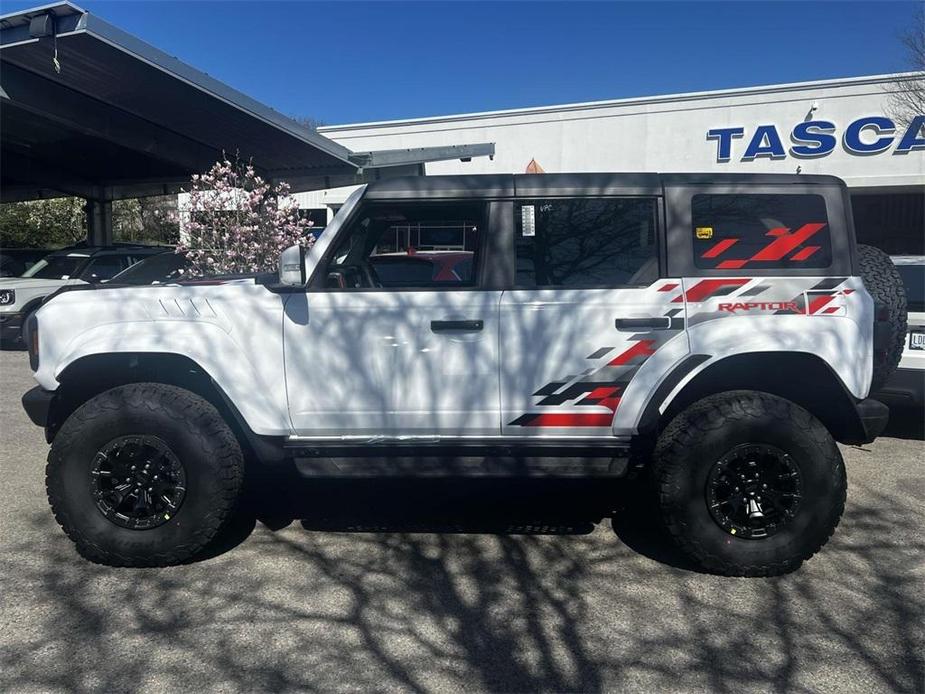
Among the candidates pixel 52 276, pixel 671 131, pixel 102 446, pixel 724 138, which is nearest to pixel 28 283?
pixel 52 276

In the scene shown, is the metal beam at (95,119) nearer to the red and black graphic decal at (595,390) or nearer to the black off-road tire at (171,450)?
the black off-road tire at (171,450)

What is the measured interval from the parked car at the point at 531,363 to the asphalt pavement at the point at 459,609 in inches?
12.4

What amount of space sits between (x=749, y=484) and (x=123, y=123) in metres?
13.1

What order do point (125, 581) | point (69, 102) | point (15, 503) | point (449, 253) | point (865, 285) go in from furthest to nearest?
point (69, 102), point (15, 503), point (449, 253), point (865, 285), point (125, 581)

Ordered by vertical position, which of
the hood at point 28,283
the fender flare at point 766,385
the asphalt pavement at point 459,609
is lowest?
the asphalt pavement at point 459,609

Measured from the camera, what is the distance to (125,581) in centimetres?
376

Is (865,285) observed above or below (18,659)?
above

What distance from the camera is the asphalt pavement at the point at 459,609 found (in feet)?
9.73

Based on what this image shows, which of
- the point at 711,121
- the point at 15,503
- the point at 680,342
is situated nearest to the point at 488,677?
the point at 680,342

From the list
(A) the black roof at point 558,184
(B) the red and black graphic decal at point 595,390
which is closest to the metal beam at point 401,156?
(A) the black roof at point 558,184

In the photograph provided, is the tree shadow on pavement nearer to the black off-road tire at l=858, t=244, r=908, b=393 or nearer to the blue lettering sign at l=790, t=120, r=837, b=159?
the black off-road tire at l=858, t=244, r=908, b=393

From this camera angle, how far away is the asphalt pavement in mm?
2965

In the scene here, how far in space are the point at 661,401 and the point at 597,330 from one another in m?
0.49

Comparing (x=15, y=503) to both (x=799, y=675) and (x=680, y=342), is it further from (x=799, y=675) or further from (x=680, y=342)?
(x=799, y=675)
